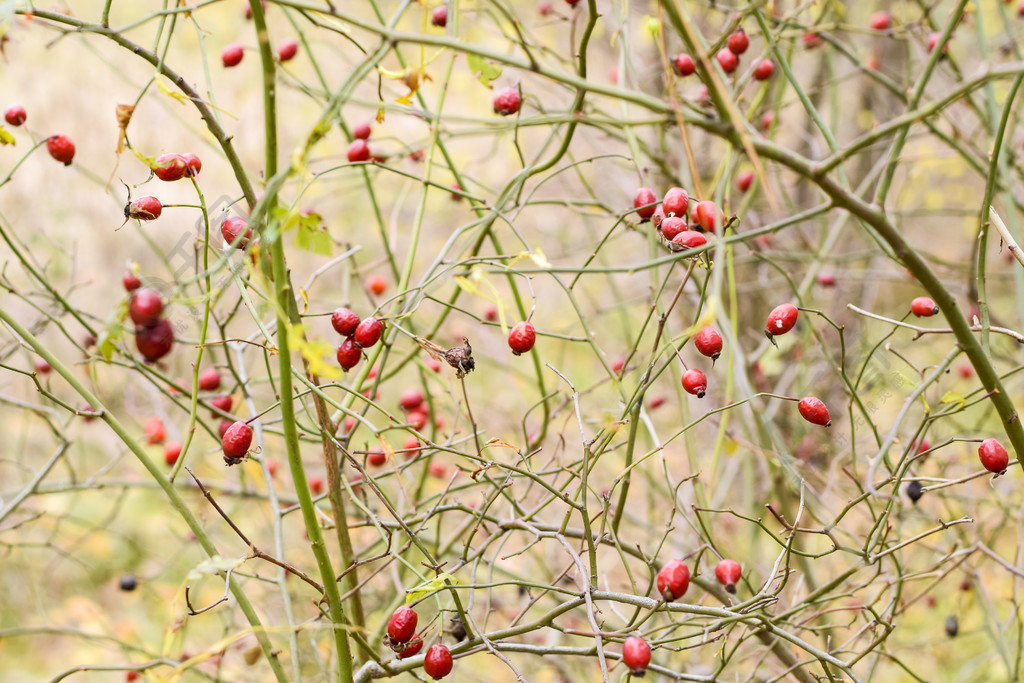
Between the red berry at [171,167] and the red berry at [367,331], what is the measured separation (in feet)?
0.93

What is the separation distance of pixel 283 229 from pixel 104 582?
14.8ft

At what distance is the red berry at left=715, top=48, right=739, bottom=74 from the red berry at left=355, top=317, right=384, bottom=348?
3.10 feet

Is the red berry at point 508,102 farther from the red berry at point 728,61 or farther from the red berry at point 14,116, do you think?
the red berry at point 14,116

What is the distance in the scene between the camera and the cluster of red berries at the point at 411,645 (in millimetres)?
→ 954

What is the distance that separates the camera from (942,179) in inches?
194

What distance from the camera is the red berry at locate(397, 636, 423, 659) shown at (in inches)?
41.4

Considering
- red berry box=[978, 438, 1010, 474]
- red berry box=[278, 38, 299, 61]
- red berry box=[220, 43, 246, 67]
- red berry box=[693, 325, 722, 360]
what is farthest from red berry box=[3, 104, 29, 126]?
red berry box=[978, 438, 1010, 474]

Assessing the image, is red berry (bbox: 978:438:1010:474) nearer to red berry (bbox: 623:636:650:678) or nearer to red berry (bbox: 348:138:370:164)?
red berry (bbox: 623:636:650:678)

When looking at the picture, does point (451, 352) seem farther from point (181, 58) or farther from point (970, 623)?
point (181, 58)

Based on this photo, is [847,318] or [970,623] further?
[970,623]

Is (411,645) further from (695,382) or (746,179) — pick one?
(746,179)

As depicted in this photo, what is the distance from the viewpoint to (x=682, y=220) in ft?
3.34

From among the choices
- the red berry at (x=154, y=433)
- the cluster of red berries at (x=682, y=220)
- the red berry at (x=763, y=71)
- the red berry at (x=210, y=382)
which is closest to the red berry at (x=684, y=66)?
the red berry at (x=763, y=71)

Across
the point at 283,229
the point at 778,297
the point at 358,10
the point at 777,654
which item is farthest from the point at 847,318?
the point at 358,10
